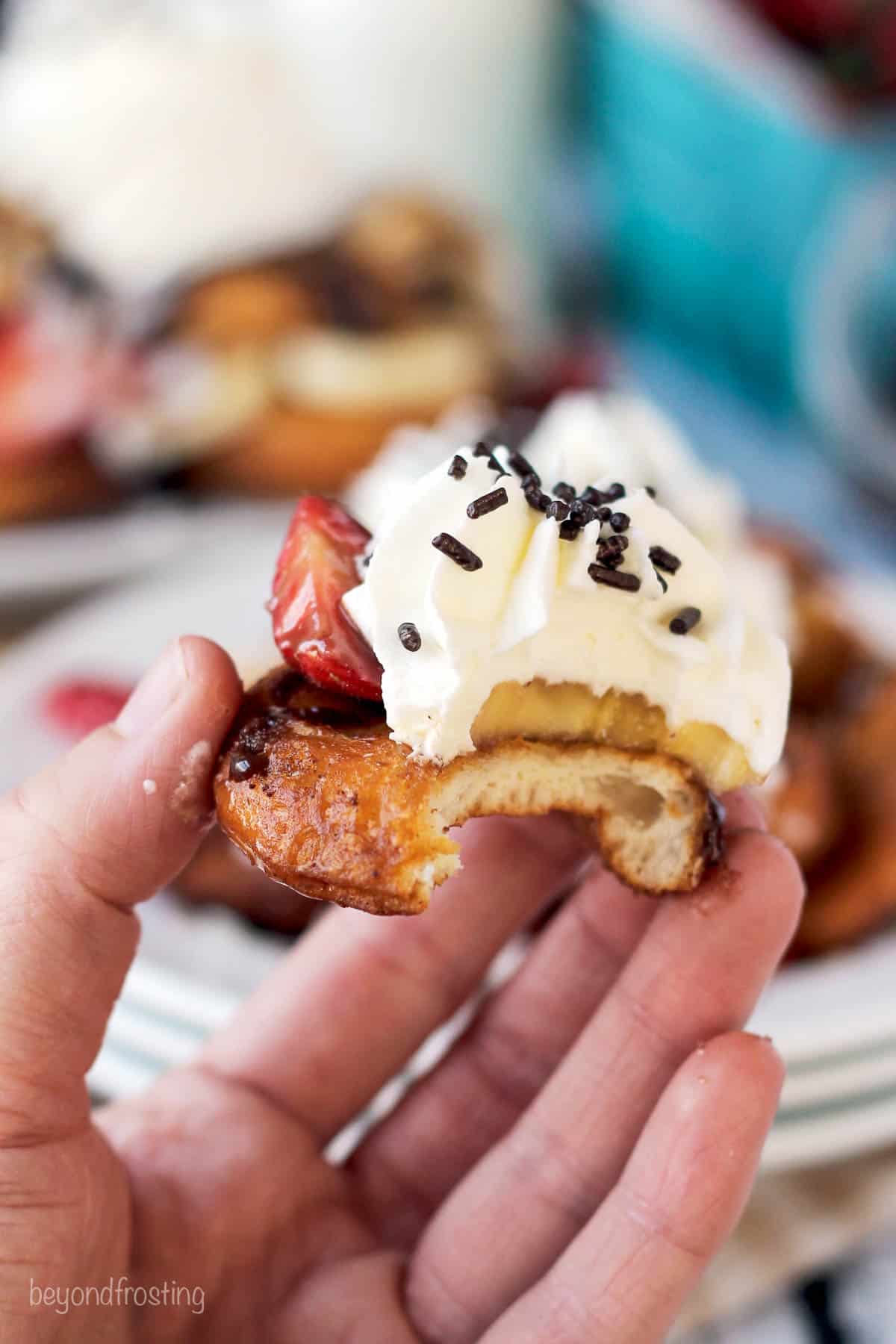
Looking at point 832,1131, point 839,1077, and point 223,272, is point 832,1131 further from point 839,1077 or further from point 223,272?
point 223,272

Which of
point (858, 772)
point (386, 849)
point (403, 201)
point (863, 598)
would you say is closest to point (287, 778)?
point (386, 849)

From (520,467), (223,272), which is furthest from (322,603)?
(223,272)

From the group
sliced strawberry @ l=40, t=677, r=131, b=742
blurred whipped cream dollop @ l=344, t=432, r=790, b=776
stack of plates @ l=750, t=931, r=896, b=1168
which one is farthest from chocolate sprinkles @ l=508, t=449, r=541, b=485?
sliced strawberry @ l=40, t=677, r=131, b=742

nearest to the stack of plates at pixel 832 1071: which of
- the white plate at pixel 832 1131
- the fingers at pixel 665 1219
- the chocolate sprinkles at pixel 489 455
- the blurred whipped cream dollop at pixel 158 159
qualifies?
the white plate at pixel 832 1131

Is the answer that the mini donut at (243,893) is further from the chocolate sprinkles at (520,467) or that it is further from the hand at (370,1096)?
the chocolate sprinkles at (520,467)

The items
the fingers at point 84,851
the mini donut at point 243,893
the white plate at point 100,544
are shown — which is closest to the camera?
the fingers at point 84,851

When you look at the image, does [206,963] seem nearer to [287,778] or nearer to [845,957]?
[287,778]

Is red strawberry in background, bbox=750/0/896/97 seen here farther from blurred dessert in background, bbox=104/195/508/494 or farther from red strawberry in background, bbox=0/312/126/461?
red strawberry in background, bbox=0/312/126/461
